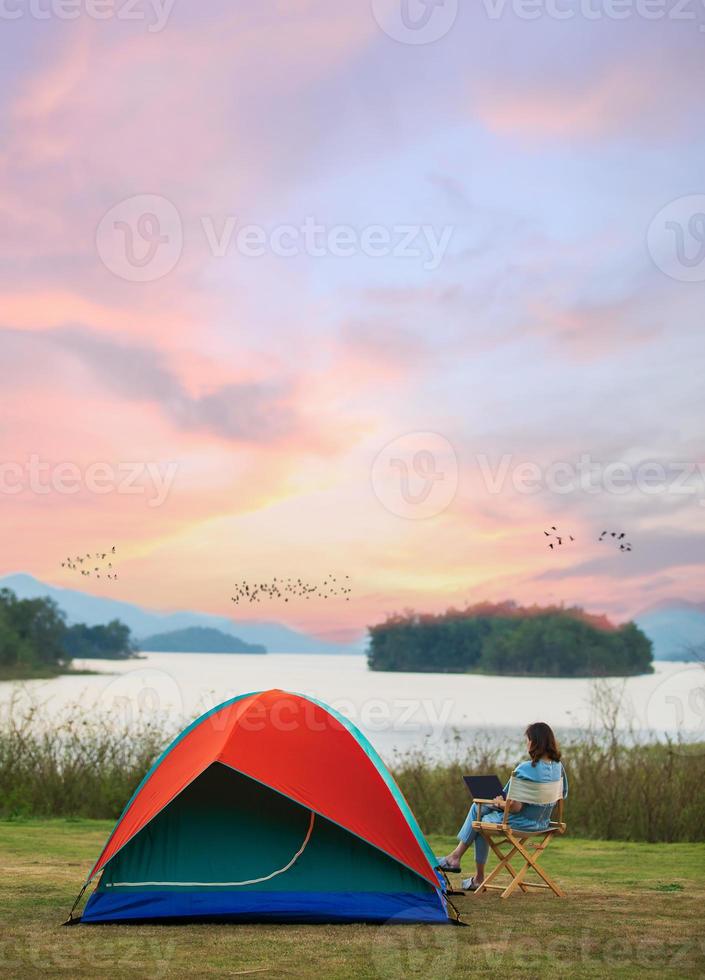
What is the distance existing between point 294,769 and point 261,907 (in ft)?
2.78

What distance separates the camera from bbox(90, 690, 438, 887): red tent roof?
22.6 ft

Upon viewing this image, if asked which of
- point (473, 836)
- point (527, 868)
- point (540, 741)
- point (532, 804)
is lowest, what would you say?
point (527, 868)

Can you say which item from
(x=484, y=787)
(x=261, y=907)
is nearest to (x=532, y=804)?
(x=484, y=787)

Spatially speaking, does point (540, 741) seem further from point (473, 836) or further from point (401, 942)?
point (401, 942)

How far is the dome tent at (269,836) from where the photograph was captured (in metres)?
6.76

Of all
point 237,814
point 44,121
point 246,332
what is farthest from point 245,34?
point 237,814

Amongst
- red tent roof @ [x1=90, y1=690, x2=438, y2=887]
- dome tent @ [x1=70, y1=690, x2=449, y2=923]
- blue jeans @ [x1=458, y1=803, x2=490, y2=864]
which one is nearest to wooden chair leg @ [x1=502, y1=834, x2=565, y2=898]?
blue jeans @ [x1=458, y1=803, x2=490, y2=864]

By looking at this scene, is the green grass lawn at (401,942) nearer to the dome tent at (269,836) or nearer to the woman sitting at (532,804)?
the dome tent at (269,836)

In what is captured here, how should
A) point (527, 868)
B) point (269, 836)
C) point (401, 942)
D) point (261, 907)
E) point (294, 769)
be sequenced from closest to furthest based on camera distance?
point (401, 942) < point (261, 907) < point (294, 769) < point (269, 836) < point (527, 868)

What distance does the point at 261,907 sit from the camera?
→ 675cm

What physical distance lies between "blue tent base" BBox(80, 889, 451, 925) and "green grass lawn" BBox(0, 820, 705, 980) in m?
0.15

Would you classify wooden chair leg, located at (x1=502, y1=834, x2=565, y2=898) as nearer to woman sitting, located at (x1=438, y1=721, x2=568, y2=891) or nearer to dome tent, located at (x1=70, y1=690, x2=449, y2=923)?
woman sitting, located at (x1=438, y1=721, x2=568, y2=891)

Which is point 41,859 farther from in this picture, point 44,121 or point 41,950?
point 44,121

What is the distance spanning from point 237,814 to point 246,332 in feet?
31.8
